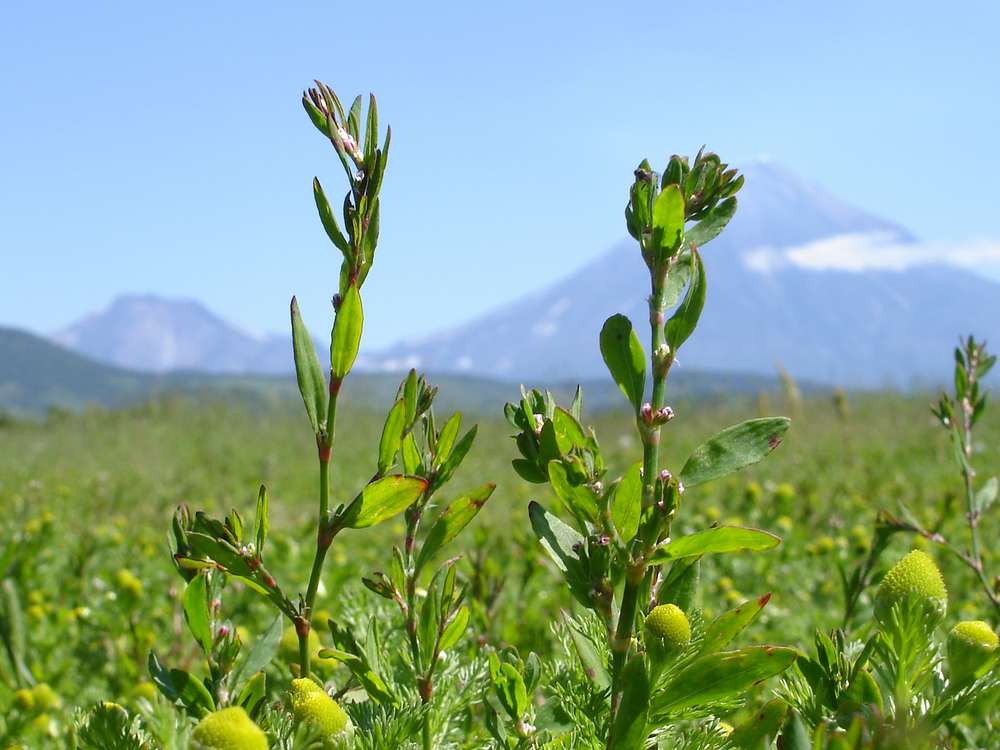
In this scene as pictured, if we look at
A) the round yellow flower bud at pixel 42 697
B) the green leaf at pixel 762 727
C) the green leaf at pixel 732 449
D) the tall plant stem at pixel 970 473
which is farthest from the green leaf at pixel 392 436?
the round yellow flower bud at pixel 42 697

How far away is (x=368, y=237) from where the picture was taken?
732mm

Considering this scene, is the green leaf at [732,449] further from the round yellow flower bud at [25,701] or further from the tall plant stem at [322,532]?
the round yellow flower bud at [25,701]

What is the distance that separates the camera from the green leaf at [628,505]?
64 cm

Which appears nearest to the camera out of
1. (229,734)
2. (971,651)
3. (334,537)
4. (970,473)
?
(229,734)

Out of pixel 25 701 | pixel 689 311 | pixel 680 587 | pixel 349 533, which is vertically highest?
pixel 689 311

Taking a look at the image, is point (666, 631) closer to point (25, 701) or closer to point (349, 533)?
point (25, 701)

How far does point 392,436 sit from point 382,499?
0.17 ft

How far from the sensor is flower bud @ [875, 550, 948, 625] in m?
0.67

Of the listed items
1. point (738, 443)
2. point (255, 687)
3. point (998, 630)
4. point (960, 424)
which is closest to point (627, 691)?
point (738, 443)

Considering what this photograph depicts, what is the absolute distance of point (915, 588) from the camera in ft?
2.23

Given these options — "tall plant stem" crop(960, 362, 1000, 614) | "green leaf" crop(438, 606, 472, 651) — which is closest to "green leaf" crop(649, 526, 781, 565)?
"green leaf" crop(438, 606, 472, 651)

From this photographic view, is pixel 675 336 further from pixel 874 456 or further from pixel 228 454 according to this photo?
pixel 228 454

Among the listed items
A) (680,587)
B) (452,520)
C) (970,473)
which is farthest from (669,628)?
(970,473)

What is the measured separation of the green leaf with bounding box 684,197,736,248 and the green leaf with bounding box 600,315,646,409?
3.5 inches
